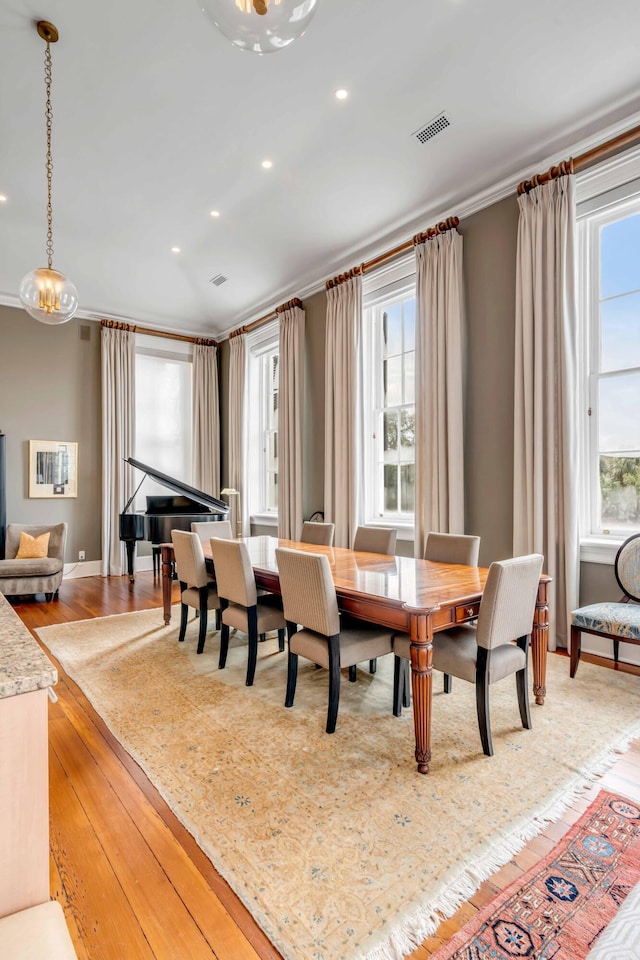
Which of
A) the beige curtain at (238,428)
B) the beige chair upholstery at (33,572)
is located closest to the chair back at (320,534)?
the beige chair upholstery at (33,572)

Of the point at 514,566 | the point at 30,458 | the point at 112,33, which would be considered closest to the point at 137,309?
the point at 30,458

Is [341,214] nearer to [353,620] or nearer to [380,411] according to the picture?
[380,411]

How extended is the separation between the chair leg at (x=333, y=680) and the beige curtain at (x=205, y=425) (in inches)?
234

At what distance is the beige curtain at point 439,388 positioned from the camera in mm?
4340

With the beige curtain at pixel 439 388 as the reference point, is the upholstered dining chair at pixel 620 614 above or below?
below

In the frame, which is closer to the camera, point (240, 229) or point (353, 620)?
point (353, 620)

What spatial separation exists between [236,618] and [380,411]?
122 inches

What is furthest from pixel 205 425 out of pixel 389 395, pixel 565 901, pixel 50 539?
pixel 565 901

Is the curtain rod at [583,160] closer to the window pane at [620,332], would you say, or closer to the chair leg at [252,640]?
the window pane at [620,332]

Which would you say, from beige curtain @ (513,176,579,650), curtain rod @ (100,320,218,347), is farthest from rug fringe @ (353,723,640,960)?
curtain rod @ (100,320,218,347)

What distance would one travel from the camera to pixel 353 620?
9.08 ft

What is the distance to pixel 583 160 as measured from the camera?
3.52 m

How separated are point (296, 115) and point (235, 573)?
132 inches

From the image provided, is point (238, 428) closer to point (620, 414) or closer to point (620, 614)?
point (620, 414)
